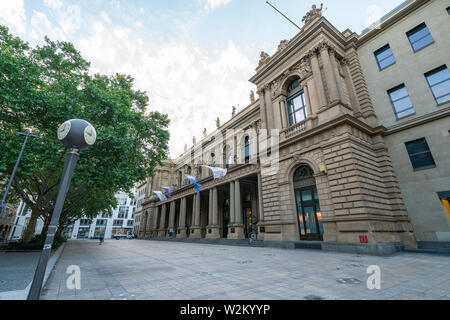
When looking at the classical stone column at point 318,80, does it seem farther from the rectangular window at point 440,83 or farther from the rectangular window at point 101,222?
the rectangular window at point 101,222

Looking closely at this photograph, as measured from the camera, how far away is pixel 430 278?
5.55m

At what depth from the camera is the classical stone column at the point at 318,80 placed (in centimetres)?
1571

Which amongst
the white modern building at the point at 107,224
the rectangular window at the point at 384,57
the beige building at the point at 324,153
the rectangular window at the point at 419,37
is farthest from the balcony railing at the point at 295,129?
the white modern building at the point at 107,224

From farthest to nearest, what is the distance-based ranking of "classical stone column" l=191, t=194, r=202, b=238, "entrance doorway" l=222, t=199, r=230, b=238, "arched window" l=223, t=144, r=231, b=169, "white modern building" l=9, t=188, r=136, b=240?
"white modern building" l=9, t=188, r=136, b=240
"entrance doorway" l=222, t=199, r=230, b=238
"arched window" l=223, t=144, r=231, b=169
"classical stone column" l=191, t=194, r=202, b=238

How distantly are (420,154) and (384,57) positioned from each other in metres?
8.72

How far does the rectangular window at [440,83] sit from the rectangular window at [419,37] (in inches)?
93.1

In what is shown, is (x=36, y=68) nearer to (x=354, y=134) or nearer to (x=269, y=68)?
(x=269, y=68)

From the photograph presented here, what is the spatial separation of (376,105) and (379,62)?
3.92 meters

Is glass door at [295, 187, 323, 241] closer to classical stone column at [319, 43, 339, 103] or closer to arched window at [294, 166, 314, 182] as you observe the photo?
arched window at [294, 166, 314, 182]

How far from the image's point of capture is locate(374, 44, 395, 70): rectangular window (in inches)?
667

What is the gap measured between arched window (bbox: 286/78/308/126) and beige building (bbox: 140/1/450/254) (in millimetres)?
90

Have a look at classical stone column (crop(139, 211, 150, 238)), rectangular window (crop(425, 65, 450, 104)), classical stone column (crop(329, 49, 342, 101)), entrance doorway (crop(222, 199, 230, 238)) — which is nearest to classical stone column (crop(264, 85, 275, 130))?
classical stone column (crop(329, 49, 342, 101))

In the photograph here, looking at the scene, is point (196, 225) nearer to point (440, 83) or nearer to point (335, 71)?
point (335, 71)

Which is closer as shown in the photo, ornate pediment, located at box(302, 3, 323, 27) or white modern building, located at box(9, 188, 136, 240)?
ornate pediment, located at box(302, 3, 323, 27)
